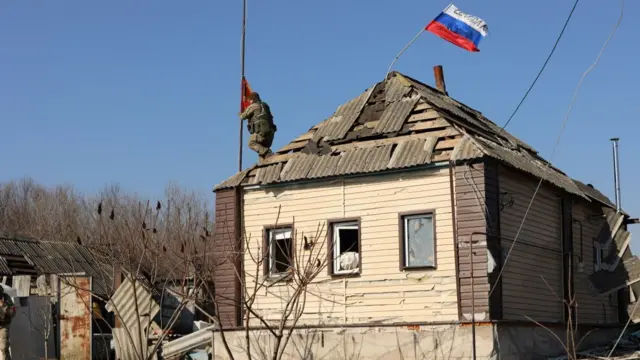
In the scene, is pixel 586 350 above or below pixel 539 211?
below

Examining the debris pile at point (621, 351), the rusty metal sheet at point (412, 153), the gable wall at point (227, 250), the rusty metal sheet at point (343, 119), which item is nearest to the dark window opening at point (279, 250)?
the gable wall at point (227, 250)

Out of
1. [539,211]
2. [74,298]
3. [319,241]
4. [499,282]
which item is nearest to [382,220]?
[319,241]

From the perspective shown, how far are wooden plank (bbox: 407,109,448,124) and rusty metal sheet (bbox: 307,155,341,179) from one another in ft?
6.34

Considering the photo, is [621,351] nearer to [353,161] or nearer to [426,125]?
[426,125]

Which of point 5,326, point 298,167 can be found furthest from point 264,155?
point 5,326

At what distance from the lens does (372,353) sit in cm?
1845

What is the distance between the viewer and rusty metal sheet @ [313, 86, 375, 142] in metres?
20.8

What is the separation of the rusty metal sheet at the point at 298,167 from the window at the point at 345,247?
148 centimetres

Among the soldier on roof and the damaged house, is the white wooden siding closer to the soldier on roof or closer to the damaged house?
the damaged house

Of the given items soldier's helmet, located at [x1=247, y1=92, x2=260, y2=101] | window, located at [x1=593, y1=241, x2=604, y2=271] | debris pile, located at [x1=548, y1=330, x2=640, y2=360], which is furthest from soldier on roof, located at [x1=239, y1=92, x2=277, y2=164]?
window, located at [x1=593, y1=241, x2=604, y2=271]

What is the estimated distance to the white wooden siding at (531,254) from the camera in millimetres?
18844

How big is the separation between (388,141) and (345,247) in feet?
8.60

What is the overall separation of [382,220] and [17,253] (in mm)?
20995

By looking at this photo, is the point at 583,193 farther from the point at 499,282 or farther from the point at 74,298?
the point at 74,298
